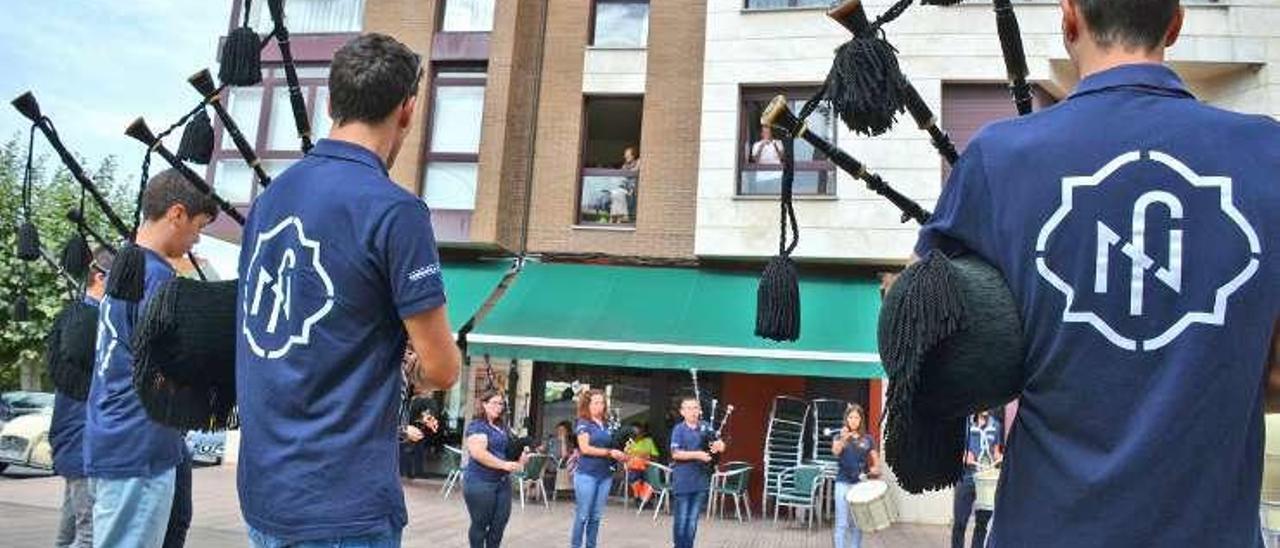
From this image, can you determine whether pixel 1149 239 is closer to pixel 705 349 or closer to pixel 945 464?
pixel 945 464

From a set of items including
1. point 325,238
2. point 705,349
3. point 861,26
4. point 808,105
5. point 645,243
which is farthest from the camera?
point 645,243

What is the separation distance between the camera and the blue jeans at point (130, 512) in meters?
3.04

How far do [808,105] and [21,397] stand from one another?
2163 cm

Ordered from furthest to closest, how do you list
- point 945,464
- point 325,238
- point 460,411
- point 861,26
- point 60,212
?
point 60,212 → point 460,411 → point 861,26 → point 325,238 → point 945,464

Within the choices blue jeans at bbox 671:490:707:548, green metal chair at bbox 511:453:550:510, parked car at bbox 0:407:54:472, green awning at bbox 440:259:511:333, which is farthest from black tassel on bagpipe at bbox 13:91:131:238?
parked car at bbox 0:407:54:472

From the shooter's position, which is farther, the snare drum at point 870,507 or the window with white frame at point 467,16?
the window with white frame at point 467,16

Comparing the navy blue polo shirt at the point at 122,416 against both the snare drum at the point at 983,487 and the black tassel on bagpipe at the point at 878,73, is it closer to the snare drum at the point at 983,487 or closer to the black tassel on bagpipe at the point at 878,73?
the black tassel on bagpipe at the point at 878,73

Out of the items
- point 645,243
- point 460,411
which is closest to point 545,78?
point 645,243

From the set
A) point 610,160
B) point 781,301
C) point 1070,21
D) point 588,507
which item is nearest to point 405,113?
point 781,301

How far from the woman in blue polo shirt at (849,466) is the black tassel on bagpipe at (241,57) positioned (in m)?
7.99

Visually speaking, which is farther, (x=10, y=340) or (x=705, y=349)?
(x=10, y=340)

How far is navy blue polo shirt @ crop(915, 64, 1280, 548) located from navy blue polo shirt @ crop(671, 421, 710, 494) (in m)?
8.08

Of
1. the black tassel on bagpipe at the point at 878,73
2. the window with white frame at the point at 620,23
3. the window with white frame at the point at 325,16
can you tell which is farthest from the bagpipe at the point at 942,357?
the window with white frame at the point at 325,16

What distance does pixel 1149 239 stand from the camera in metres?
1.43
